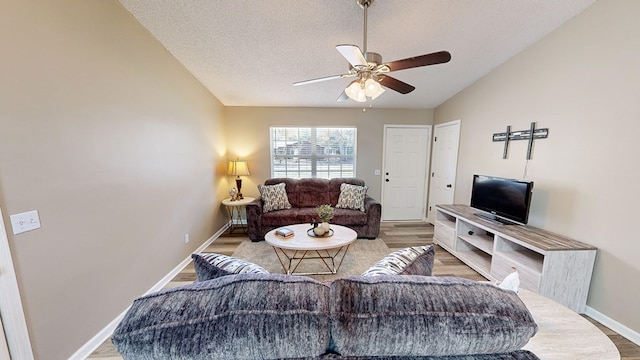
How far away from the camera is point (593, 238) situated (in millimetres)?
2010

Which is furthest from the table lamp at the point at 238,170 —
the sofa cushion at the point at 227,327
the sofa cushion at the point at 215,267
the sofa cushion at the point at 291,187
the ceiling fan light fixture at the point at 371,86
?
the sofa cushion at the point at 227,327

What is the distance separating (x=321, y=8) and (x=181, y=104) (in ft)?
6.75

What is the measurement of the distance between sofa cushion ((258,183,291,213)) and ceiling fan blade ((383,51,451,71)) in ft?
9.00

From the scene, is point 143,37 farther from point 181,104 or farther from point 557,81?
point 557,81

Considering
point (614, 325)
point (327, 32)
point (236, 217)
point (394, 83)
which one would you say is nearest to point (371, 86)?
point (394, 83)

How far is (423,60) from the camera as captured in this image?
167 centimetres

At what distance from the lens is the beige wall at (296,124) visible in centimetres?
436

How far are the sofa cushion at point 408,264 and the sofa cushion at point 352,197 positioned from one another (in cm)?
263

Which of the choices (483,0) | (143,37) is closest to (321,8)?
(483,0)

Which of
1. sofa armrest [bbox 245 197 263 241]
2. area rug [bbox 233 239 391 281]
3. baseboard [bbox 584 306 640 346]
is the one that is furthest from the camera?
sofa armrest [bbox 245 197 263 241]

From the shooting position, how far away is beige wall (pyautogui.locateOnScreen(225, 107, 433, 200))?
4359mm

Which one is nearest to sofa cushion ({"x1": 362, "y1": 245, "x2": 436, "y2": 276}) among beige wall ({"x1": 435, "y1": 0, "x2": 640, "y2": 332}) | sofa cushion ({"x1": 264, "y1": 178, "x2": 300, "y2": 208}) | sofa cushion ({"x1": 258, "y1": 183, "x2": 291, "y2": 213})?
beige wall ({"x1": 435, "y1": 0, "x2": 640, "y2": 332})

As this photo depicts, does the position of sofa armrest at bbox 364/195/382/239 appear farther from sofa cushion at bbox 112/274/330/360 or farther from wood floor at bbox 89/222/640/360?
sofa cushion at bbox 112/274/330/360

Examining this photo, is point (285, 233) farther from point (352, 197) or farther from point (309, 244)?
point (352, 197)
